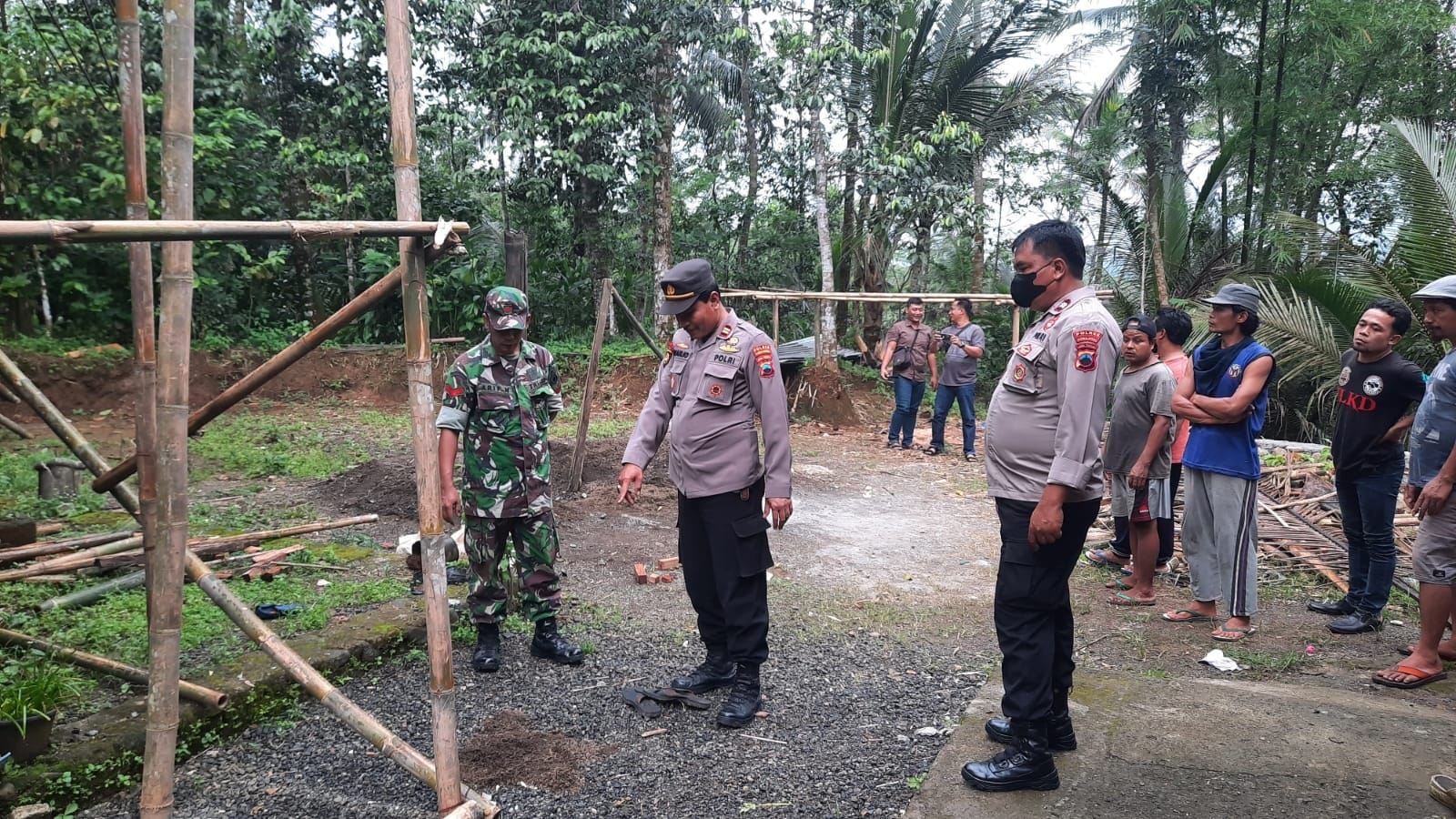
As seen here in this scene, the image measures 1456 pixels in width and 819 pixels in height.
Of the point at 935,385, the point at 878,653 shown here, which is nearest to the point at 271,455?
the point at 878,653

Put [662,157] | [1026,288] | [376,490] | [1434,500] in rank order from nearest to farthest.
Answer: [1026,288] < [1434,500] < [376,490] < [662,157]

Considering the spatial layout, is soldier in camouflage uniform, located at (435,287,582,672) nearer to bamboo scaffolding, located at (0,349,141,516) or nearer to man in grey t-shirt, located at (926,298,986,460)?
bamboo scaffolding, located at (0,349,141,516)

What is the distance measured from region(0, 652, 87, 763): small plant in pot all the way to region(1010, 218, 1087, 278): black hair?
354cm

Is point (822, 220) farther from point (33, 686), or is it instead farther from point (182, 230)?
point (182, 230)

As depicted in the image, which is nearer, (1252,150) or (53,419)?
(53,419)

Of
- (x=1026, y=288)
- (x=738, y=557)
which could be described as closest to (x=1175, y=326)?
(x=1026, y=288)

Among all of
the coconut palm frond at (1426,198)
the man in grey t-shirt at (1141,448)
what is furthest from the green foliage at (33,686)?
the coconut palm frond at (1426,198)

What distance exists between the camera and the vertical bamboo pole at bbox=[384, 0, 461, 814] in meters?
2.57

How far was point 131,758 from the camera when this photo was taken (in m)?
2.97

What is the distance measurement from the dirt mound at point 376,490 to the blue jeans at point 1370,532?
5.94 meters

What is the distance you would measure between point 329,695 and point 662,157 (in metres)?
12.3

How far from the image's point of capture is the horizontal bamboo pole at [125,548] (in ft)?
13.4

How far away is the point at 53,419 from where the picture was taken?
2812 mm

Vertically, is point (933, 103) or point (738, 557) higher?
point (933, 103)
